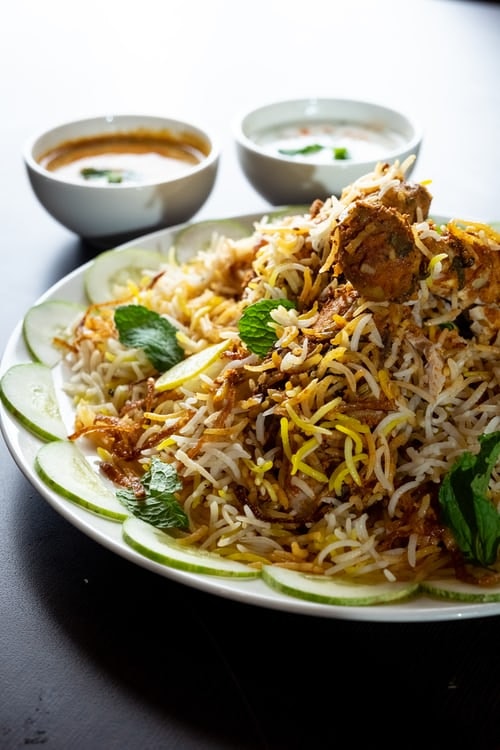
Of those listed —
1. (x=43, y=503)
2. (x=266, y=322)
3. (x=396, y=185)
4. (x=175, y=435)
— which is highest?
(x=396, y=185)

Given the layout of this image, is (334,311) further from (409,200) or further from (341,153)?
(341,153)

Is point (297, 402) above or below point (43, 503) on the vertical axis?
above

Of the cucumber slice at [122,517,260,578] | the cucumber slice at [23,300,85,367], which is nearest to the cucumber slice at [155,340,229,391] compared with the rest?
the cucumber slice at [23,300,85,367]


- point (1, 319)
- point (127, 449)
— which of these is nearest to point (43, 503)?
point (127, 449)

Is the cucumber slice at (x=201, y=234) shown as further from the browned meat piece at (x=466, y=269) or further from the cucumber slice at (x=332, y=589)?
the cucumber slice at (x=332, y=589)

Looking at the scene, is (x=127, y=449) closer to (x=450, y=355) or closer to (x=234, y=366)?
(x=234, y=366)

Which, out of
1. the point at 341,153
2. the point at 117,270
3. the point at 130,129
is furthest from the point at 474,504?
the point at 130,129

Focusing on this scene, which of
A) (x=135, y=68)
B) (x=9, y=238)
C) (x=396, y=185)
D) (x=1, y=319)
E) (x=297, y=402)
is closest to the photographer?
(x=297, y=402)
